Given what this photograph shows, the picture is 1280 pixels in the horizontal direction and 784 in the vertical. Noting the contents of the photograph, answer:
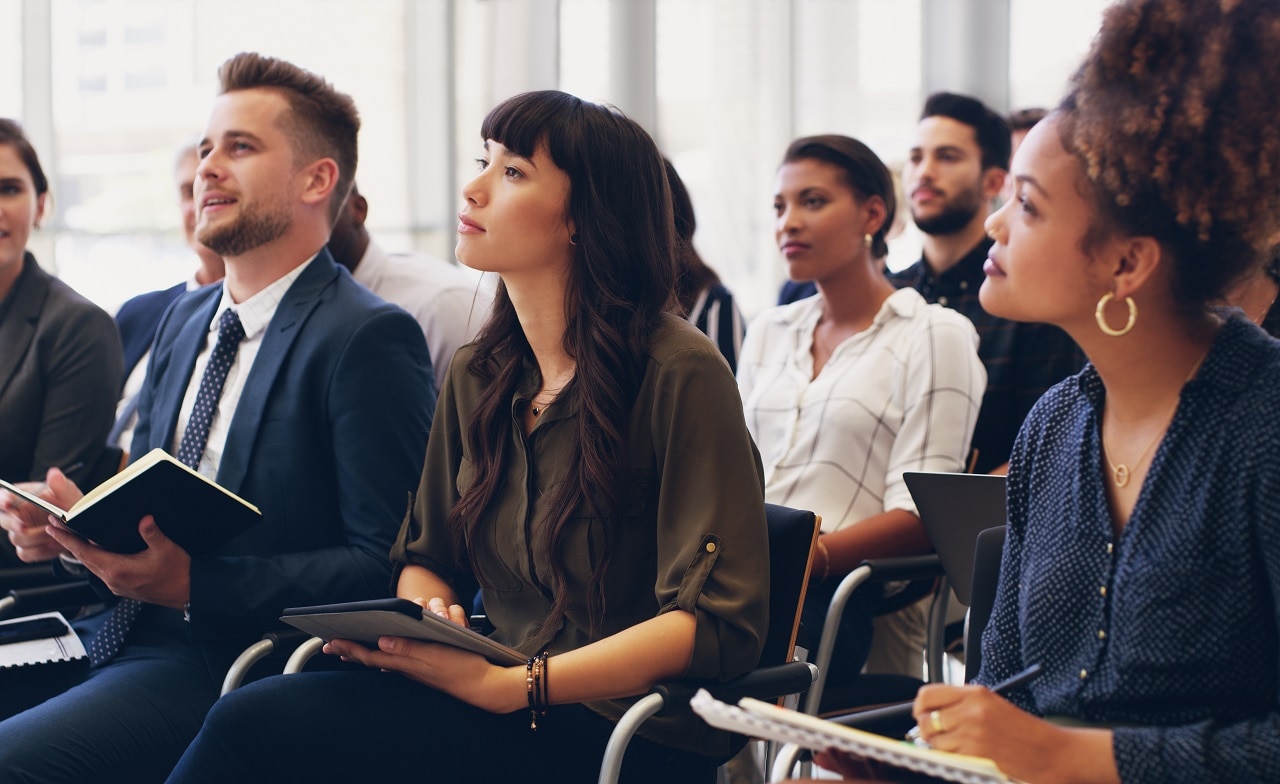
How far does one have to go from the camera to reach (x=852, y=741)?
3.72 feet

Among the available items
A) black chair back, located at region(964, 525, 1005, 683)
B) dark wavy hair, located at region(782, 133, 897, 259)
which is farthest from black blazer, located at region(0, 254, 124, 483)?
black chair back, located at region(964, 525, 1005, 683)

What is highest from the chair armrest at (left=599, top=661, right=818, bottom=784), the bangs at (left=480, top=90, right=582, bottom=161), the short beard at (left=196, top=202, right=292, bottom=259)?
the bangs at (left=480, top=90, right=582, bottom=161)

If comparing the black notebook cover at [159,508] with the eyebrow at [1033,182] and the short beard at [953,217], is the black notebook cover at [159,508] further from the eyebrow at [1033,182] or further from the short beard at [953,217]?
the short beard at [953,217]

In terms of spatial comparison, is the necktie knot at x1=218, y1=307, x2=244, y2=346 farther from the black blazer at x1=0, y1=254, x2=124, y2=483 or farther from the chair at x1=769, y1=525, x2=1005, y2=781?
the chair at x1=769, y1=525, x2=1005, y2=781

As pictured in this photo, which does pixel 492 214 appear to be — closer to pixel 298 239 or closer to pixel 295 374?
pixel 295 374

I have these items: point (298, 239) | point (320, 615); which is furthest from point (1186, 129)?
point (298, 239)

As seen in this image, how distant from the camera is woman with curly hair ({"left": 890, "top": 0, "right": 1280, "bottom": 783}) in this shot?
125cm

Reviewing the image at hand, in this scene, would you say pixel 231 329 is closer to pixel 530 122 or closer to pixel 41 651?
pixel 41 651

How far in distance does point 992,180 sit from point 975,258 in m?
0.57

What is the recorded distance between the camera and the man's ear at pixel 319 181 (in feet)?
8.43

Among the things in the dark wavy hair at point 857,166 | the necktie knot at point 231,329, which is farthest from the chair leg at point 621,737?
the dark wavy hair at point 857,166

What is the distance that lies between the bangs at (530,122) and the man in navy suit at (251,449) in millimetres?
534

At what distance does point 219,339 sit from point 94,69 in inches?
126

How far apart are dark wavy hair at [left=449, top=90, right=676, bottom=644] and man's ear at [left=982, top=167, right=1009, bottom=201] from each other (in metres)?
2.30
